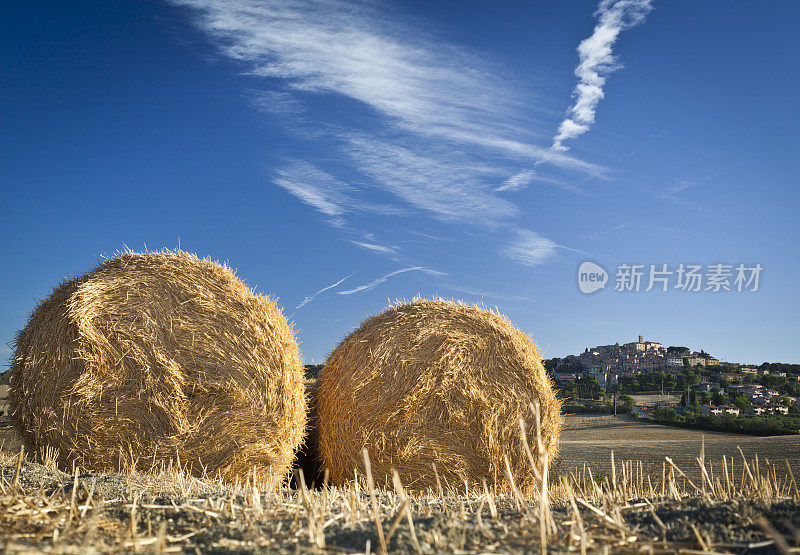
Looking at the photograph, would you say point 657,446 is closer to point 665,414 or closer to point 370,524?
point 665,414

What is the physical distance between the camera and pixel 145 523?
2947 millimetres

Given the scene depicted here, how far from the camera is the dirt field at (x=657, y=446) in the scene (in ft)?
40.6

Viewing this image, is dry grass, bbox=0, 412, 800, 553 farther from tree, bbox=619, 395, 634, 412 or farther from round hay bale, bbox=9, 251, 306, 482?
tree, bbox=619, 395, 634, 412

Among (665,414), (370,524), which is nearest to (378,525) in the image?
(370,524)

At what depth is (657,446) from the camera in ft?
51.9

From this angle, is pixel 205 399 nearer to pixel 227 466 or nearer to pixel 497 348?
pixel 227 466

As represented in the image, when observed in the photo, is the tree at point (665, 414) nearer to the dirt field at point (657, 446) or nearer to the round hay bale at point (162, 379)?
the dirt field at point (657, 446)

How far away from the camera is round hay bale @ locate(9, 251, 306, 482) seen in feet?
18.2

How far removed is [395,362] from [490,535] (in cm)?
337

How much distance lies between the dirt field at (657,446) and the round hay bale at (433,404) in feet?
12.8

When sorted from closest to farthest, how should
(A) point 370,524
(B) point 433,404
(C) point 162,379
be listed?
(A) point 370,524 → (C) point 162,379 → (B) point 433,404

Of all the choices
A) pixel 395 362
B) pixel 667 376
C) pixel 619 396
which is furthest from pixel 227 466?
pixel 667 376

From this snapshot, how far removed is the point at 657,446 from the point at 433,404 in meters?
12.7

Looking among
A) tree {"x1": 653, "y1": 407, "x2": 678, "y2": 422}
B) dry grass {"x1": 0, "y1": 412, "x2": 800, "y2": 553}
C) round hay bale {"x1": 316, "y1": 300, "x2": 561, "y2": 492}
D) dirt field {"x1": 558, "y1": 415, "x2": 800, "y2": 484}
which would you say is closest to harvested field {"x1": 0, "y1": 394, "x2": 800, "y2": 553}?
dry grass {"x1": 0, "y1": 412, "x2": 800, "y2": 553}
